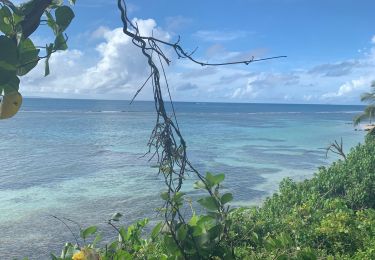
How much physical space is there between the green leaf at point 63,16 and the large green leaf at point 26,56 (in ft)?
0.28

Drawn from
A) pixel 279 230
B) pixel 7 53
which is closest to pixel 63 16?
pixel 7 53

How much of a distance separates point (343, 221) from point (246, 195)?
11339mm

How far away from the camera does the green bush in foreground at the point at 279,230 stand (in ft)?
4.45

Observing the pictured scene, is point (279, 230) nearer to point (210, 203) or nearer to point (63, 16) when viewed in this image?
point (210, 203)

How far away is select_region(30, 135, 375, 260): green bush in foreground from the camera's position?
4.45 ft

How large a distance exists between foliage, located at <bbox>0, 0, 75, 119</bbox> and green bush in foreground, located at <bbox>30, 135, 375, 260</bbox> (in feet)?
1.68

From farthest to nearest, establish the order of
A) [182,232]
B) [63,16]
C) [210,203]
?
[210,203] → [182,232] → [63,16]

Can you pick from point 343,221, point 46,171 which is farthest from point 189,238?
point 46,171

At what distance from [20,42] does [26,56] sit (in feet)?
0.10

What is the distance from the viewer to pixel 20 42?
2.75 ft

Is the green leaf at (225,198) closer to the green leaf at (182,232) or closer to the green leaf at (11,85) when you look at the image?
the green leaf at (182,232)

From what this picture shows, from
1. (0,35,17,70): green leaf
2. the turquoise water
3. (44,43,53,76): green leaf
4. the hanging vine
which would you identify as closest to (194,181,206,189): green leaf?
the hanging vine

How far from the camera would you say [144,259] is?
1998 mm

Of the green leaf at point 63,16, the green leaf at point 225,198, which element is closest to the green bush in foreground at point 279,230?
the green leaf at point 225,198
